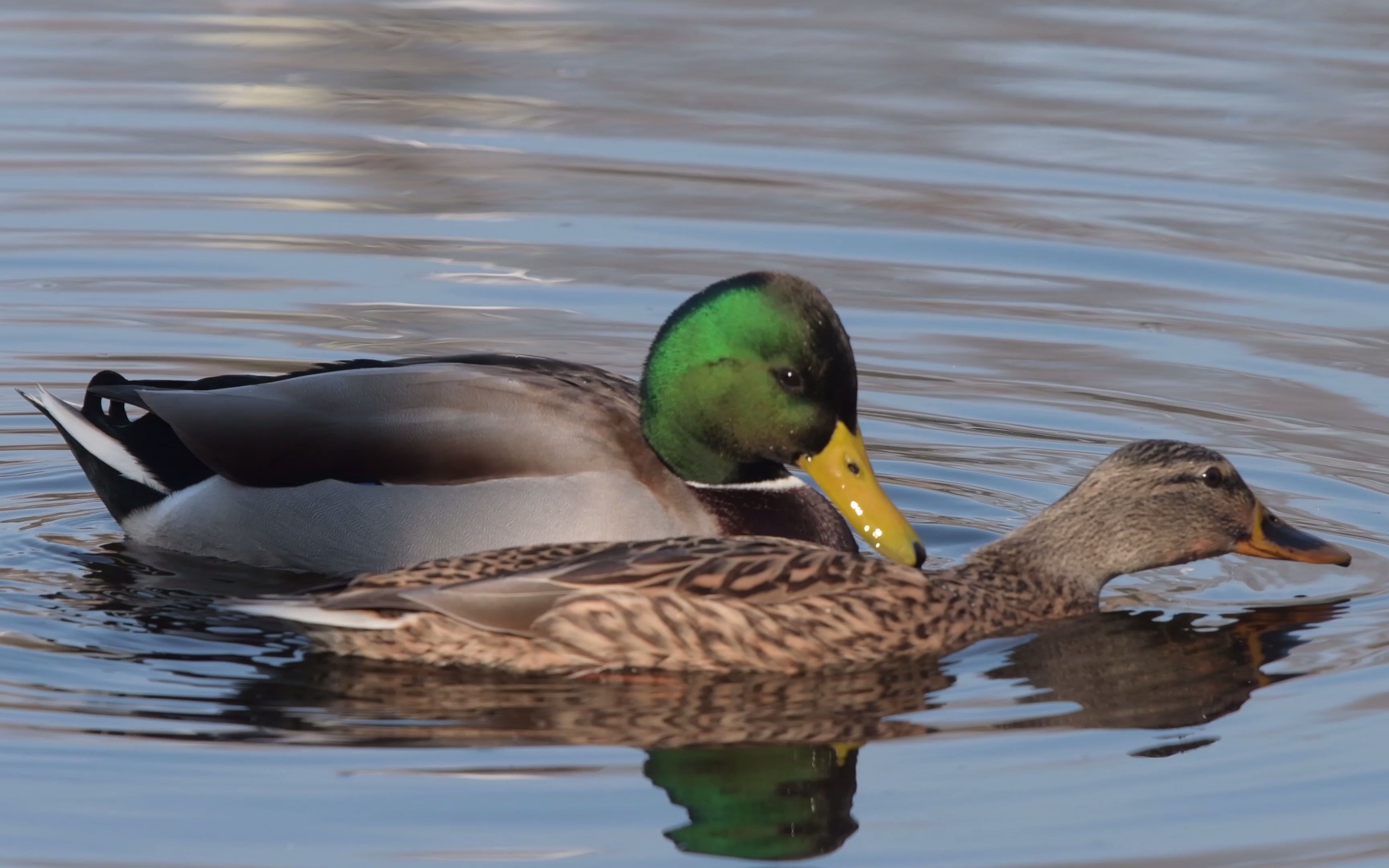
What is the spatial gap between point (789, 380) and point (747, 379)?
146mm

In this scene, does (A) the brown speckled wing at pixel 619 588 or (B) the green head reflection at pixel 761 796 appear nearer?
(B) the green head reflection at pixel 761 796

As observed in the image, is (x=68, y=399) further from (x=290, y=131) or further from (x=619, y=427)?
(x=290, y=131)

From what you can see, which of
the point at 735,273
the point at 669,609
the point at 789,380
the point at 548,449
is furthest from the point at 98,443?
the point at 735,273

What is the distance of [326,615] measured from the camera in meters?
7.01

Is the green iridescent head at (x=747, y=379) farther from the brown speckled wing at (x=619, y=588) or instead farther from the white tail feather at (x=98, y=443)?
the white tail feather at (x=98, y=443)

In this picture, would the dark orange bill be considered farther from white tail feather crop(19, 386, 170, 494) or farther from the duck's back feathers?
white tail feather crop(19, 386, 170, 494)

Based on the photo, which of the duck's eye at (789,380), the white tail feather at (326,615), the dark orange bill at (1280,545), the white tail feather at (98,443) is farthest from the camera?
the white tail feather at (98,443)

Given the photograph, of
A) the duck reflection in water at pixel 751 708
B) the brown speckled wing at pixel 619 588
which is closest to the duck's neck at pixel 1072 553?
the duck reflection in water at pixel 751 708

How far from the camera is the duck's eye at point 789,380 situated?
8.15 metres

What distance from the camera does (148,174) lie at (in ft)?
45.3

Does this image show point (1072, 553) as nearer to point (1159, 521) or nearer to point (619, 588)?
point (1159, 521)

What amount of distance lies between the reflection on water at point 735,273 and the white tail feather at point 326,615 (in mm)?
161

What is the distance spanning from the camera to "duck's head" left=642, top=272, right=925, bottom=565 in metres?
8.10

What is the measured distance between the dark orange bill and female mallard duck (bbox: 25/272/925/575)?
118 cm
